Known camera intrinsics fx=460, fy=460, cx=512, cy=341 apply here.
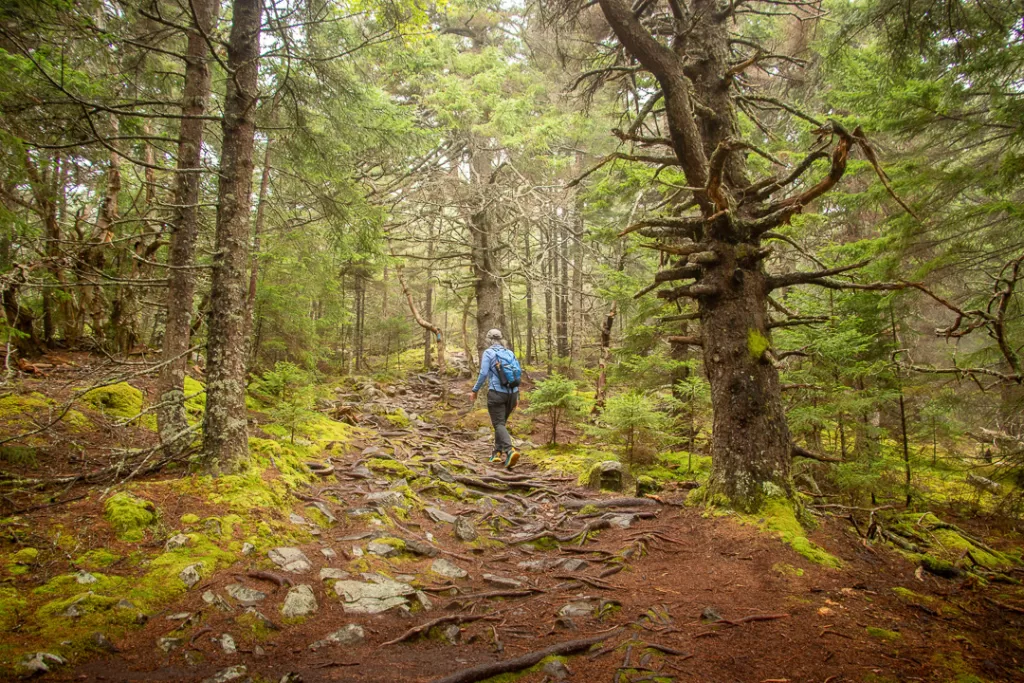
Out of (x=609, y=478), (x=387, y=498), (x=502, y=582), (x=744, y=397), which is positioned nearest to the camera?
(x=502, y=582)

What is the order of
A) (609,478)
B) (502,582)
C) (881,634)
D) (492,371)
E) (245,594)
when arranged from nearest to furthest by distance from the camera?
(881,634) < (245,594) < (502,582) < (609,478) < (492,371)

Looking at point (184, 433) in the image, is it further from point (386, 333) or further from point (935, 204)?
point (386, 333)

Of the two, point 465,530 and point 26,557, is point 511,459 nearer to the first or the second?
point 465,530

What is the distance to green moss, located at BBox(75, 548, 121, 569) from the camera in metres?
3.48

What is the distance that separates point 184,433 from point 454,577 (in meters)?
3.42

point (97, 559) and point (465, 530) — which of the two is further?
point (465, 530)

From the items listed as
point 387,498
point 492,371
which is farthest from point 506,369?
point 387,498

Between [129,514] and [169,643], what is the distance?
5.21ft

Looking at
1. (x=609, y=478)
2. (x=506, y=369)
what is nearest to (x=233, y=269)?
(x=506, y=369)

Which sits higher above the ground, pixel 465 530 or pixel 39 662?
pixel 39 662

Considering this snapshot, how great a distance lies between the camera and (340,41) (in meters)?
9.48

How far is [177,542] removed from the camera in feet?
13.1

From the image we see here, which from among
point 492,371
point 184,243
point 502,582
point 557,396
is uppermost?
point 184,243

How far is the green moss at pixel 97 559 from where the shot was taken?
137 inches
